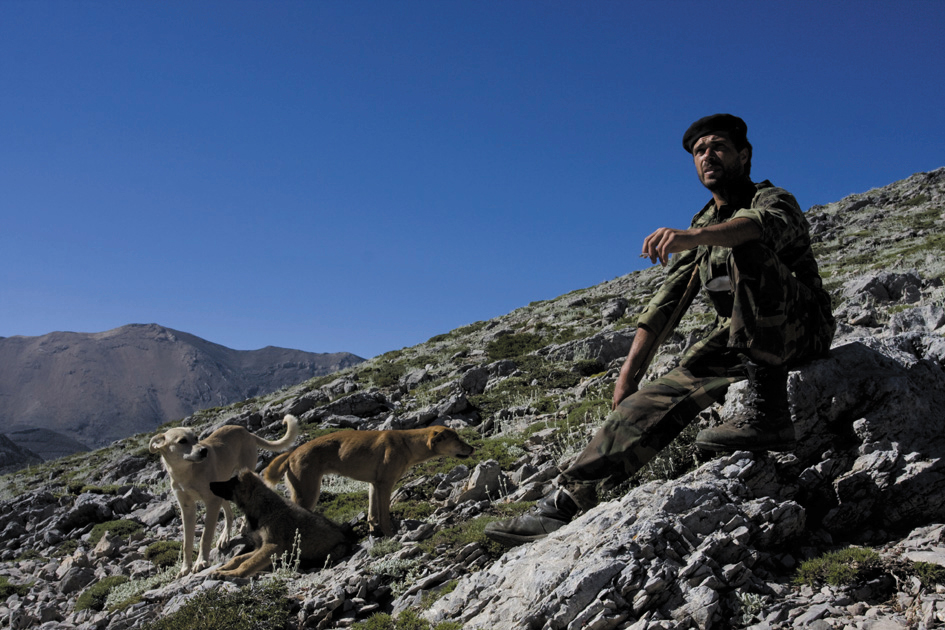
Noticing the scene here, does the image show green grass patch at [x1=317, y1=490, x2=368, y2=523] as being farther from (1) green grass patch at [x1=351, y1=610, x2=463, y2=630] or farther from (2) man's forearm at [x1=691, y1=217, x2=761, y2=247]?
(2) man's forearm at [x1=691, y1=217, x2=761, y2=247]

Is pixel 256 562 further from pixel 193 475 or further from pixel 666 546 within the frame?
Answer: pixel 666 546

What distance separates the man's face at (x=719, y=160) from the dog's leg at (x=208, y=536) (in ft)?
27.0

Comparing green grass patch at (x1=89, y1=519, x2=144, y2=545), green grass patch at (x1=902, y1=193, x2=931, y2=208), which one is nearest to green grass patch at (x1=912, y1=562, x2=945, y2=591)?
green grass patch at (x1=89, y1=519, x2=144, y2=545)

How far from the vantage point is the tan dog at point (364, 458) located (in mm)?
8461

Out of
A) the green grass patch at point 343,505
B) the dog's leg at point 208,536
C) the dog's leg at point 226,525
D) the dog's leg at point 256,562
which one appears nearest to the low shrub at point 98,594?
the dog's leg at point 208,536

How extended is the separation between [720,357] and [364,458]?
5997 millimetres

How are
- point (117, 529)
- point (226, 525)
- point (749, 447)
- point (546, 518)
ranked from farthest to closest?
point (117, 529)
point (226, 525)
point (546, 518)
point (749, 447)

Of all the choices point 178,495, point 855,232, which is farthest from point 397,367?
point 855,232

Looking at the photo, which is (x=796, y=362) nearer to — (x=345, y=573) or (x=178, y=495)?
(x=345, y=573)

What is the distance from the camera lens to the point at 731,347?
398 cm

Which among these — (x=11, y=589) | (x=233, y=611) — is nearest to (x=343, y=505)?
(x=233, y=611)

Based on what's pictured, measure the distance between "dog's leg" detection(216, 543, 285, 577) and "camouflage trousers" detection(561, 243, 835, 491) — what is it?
4.42 metres

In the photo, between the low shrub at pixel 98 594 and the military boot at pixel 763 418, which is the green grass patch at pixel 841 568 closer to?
the military boot at pixel 763 418

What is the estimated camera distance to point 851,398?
4.33 meters
